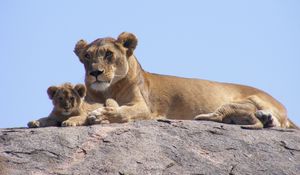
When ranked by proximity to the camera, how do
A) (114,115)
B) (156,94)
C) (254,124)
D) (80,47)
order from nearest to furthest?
(114,115)
(254,124)
(80,47)
(156,94)

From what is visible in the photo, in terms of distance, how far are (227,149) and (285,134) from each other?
1.19 metres

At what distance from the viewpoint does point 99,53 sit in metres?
12.4

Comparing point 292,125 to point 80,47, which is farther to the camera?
point 292,125

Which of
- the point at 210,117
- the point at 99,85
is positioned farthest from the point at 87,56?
the point at 210,117

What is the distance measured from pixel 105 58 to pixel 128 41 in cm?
67

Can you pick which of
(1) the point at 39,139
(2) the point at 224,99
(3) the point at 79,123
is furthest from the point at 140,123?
(2) the point at 224,99

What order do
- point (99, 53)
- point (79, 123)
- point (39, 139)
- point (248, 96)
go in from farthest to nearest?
point (248, 96), point (99, 53), point (79, 123), point (39, 139)

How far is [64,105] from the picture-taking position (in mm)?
11094

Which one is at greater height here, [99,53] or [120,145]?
[99,53]

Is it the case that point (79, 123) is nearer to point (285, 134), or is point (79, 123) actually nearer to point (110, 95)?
point (110, 95)

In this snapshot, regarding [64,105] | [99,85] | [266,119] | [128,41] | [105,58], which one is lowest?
[266,119]

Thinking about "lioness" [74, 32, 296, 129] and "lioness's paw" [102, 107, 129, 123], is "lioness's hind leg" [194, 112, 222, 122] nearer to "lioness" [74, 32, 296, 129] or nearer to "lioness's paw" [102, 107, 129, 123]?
"lioness" [74, 32, 296, 129]

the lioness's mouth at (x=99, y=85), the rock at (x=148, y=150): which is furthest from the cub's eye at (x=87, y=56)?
the rock at (x=148, y=150)

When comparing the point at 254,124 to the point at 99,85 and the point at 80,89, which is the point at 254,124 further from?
the point at 80,89
